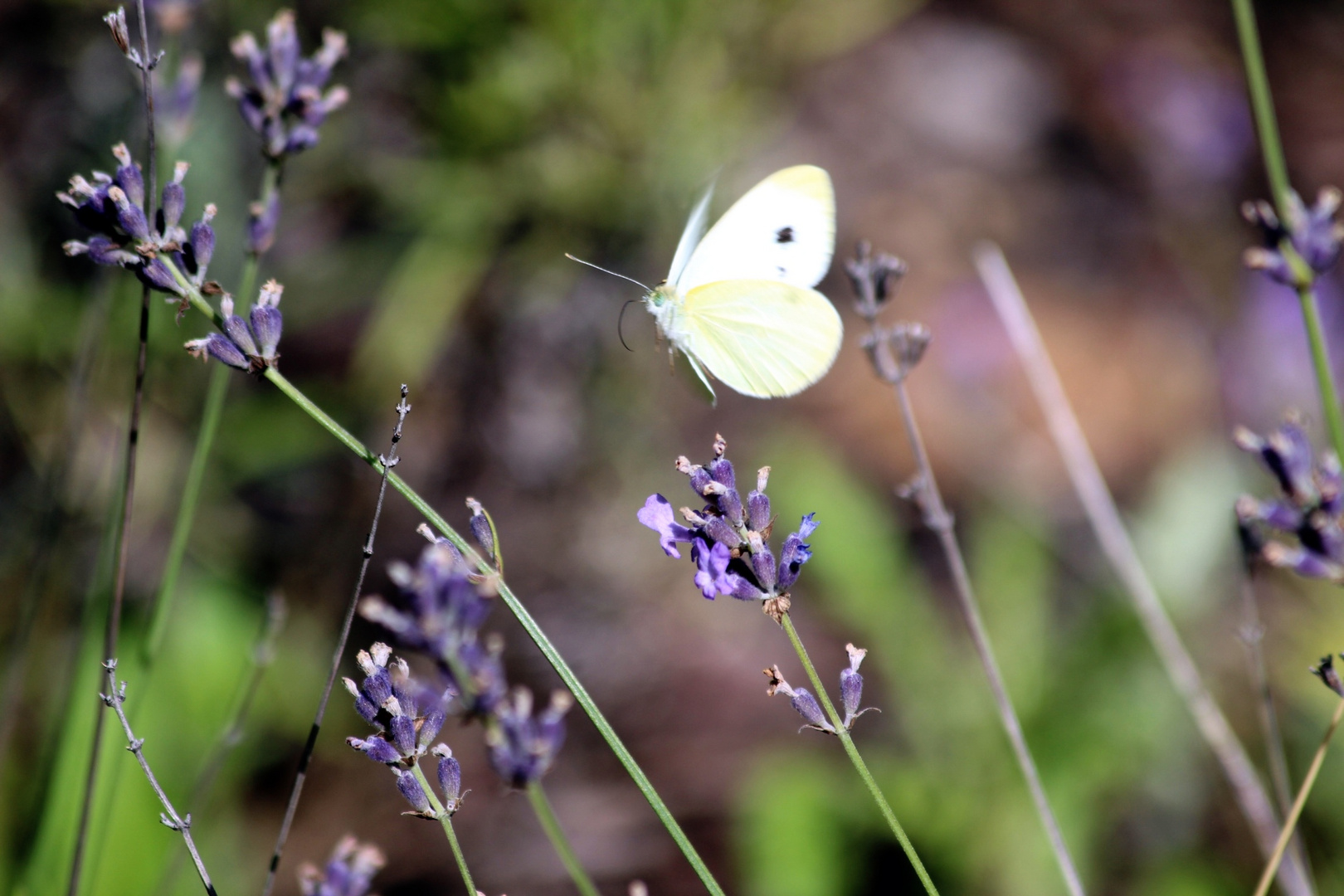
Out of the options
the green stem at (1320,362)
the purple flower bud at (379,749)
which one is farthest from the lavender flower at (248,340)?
the green stem at (1320,362)

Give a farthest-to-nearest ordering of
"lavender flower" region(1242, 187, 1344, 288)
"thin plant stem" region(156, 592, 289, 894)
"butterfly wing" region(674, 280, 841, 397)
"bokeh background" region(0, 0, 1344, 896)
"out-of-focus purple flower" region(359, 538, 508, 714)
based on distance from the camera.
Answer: "bokeh background" region(0, 0, 1344, 896) → "butterfly wing" region(674, 280, 841, 397) → "thin plant stem" region(156, 592, 289, 894) → "lavender flower" region(1242, 187, 1344, 288) → "out-of-focus purple flower" region(359, 538, 508, 714)

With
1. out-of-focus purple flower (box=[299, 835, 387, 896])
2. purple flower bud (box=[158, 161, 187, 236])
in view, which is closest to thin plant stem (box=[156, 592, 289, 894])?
out-of-focus purple flower (box=[299, 835, 387, 896])

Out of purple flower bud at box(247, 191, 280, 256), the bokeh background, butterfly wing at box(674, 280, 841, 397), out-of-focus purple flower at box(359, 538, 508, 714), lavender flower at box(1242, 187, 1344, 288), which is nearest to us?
out-of-focus purple flower at box(359, 538, 508, 714)

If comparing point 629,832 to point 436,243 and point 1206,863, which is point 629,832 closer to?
point 1206,863

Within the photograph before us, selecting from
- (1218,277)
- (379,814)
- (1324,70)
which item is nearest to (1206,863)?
(379,814)

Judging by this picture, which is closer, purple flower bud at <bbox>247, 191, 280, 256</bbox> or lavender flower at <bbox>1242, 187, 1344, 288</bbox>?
lavender flower at <bbox>1242, 187, 1344, 288</bbox>

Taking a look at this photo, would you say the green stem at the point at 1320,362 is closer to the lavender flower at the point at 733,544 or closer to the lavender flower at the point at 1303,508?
the lavender flower at the point at 1303,508

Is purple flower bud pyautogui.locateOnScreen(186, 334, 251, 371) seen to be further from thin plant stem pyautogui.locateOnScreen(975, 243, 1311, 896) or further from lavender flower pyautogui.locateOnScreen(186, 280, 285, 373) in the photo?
thin plant stem pyautogui.locateOnScreen(975, 243, 1311, 896)

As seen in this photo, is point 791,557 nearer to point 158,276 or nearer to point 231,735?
point 158,276
